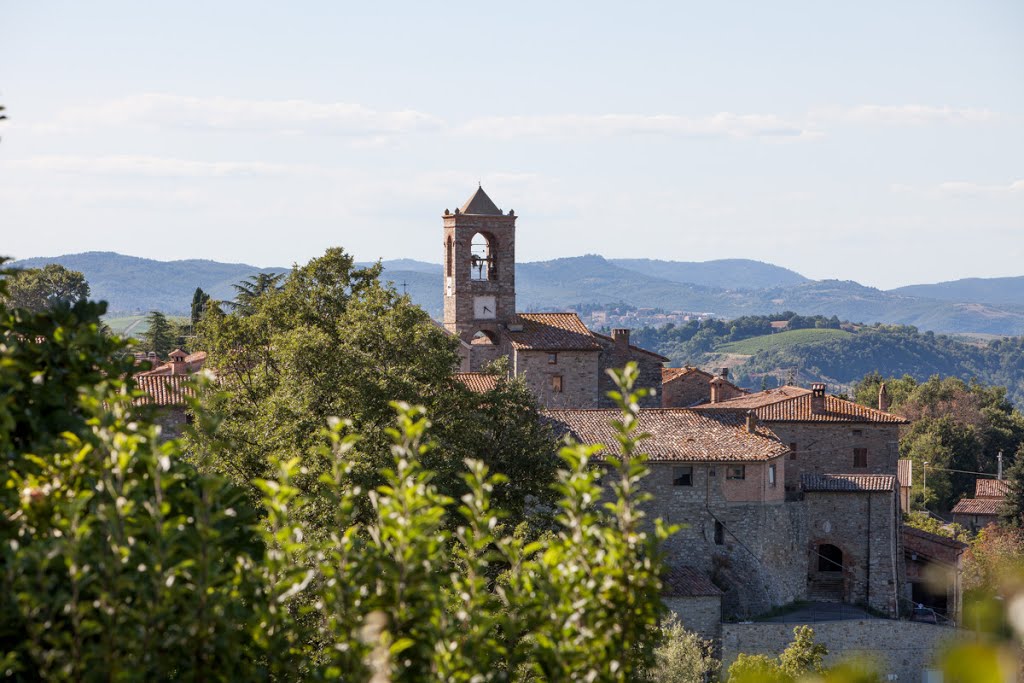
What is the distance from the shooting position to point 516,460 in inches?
1203

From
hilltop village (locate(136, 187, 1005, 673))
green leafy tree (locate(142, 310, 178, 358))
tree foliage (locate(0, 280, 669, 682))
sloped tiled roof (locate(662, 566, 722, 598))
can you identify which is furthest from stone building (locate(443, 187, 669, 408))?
tree foliage (locate(0, 280, 669, 682))

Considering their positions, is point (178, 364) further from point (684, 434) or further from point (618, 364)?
point (684, 434)

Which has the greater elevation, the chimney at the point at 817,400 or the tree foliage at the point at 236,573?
the tree foliage at the point at 236,573

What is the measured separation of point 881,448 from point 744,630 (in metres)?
13.9

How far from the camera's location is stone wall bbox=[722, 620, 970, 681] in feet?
122

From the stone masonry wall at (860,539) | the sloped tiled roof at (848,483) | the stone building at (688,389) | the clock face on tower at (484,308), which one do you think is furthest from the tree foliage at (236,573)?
the stone building at (688,389)

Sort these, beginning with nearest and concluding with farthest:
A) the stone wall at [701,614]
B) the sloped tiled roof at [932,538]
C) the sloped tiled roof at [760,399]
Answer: the stone wall at [701,614] → the sloped tiled roof at [932,538] → the sloped tiled roof at [760,399]

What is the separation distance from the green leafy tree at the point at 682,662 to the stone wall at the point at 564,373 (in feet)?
65.5

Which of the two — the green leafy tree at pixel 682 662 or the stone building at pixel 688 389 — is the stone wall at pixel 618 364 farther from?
the green leafy tree at pixel 682 662

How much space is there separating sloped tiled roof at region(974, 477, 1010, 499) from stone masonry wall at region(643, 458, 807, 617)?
3065 cm

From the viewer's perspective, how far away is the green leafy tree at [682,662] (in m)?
30.9

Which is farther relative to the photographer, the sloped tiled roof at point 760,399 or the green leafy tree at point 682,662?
the sloped tiled roof at point 760,399

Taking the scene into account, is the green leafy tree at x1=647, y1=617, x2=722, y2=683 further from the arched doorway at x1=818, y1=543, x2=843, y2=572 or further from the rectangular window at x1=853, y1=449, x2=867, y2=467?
the rectangular window at x1=853, y1=449, x2=867, y2=467

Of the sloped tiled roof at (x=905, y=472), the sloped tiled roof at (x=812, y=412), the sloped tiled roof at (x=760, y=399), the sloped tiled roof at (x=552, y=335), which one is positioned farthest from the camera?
the sloped tiled roof at (x=905, y=472)
